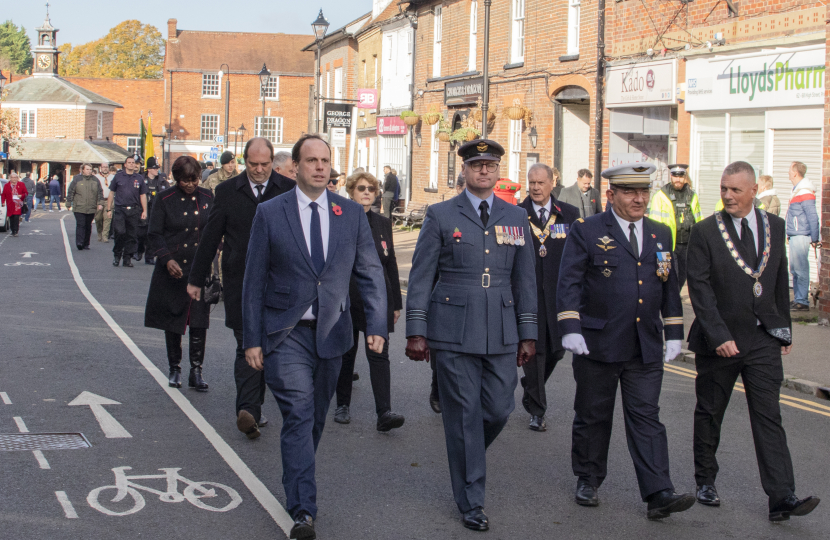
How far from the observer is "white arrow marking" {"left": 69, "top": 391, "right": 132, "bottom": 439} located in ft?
23.0

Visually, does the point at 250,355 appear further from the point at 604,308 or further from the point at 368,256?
the point at 604,308

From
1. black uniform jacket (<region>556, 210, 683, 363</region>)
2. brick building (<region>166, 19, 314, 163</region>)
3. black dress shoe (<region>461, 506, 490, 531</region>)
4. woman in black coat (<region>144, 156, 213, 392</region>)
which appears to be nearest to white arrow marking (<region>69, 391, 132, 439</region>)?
woman in black coat (<region>144, 156, 213, 392</region>)

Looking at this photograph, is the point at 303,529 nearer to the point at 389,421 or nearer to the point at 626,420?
the point at 626,420

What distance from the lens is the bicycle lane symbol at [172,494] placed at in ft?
17.9

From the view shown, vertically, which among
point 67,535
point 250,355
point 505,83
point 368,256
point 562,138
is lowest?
point 67,535

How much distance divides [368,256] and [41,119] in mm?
77777

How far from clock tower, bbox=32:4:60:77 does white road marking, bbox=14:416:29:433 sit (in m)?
82.9

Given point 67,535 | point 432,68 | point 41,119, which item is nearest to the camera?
point 67,535

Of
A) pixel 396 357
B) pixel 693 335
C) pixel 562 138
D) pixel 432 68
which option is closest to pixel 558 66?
pixel 562 138

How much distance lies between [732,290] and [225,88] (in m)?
77.5

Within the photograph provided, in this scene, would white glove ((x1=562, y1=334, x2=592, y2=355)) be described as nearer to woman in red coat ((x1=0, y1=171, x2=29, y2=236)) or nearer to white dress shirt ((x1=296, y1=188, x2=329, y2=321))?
white dress shirt ((x1=296, y1=188, x2=329, y2=321))

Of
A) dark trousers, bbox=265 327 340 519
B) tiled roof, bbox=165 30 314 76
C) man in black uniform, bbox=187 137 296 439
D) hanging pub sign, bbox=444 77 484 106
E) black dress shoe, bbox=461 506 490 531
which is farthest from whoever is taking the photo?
tiled roof, bbox=165 30 314 76

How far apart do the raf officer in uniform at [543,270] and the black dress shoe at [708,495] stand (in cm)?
187

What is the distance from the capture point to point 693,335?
18.7 ft
